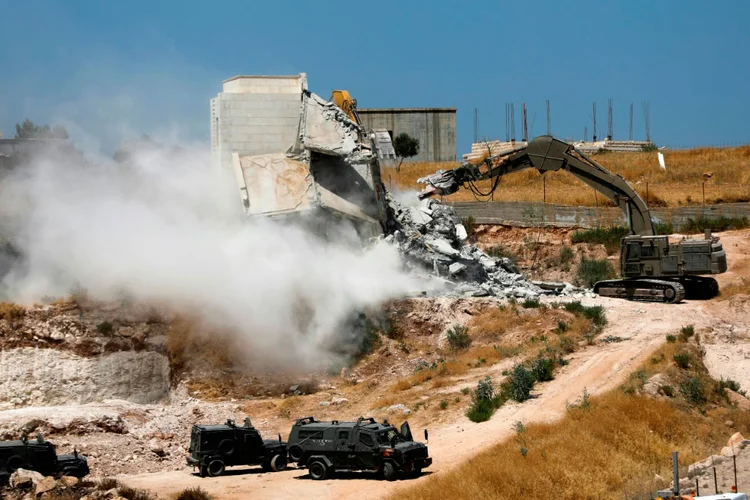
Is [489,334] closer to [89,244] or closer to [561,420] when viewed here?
[561,420]

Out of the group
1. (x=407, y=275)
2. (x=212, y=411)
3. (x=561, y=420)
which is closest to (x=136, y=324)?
(x=212, y=411)

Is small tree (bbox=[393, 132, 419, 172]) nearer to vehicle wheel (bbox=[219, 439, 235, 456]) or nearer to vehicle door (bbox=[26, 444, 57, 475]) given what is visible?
vehicle wheel (bbox=[219, 439, 235, 456])

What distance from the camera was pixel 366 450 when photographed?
902 inches

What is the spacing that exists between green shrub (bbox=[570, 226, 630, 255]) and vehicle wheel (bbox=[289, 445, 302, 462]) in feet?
100

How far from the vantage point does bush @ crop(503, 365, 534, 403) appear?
27.7 metres

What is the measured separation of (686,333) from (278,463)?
13.6 metres

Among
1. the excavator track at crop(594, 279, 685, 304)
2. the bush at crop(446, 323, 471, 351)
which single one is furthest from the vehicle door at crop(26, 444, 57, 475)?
the excavator track at crop(594, 279, 685, 304)

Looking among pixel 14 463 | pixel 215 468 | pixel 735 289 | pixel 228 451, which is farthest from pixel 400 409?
pixel 735 289

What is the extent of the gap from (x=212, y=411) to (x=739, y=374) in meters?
15.0

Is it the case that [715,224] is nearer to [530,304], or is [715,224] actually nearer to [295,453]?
[530,304]

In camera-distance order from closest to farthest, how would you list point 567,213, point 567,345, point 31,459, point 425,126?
point 31,459 < point 567,345 < point 567,213 < point 425,126

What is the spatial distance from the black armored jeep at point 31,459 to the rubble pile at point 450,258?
18291 millimetres

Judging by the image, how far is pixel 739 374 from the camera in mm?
30141

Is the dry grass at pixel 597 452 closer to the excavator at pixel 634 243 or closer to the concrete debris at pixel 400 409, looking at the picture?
the concrete debris at pixel 400 409
